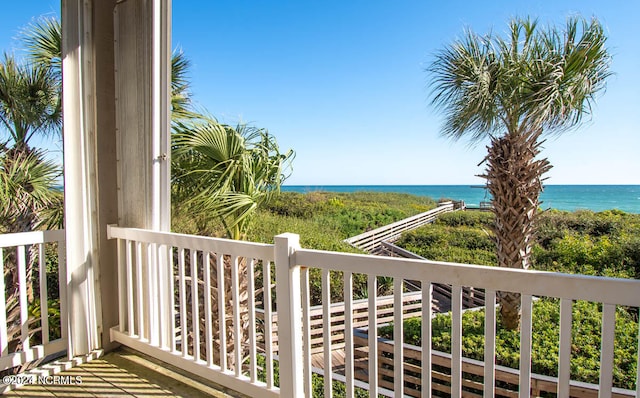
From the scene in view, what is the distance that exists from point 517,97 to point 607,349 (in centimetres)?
299

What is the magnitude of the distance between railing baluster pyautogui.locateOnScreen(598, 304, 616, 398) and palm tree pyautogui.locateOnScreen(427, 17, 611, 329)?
2.80 meters

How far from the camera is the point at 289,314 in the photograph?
1571 mm

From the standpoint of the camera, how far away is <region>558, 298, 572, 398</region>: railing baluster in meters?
1.05

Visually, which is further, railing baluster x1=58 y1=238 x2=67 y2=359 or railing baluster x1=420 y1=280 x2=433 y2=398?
railing baluster x1=58 y1=238 x2=67 y2=359

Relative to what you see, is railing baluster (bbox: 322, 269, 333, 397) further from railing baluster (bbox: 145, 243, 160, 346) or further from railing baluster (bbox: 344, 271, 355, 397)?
railing baluster (bbox: 145, 243, 160, 346)

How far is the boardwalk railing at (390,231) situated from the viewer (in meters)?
9.25

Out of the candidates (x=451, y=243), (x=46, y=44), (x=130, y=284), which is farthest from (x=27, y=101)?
(x=451, y=243)

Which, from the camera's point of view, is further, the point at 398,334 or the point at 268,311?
the point at 268,311

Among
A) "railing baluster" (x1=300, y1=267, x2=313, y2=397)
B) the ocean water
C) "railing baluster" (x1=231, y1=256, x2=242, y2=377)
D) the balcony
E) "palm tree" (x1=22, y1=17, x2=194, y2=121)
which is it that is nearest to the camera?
the balcony

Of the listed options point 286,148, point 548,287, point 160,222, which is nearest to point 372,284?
point 548,287

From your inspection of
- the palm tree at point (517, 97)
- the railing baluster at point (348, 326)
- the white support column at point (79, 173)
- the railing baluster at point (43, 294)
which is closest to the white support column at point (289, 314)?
the railing baluster at point (348, 326)

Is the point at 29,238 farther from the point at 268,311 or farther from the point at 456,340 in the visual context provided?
the point at 456,340

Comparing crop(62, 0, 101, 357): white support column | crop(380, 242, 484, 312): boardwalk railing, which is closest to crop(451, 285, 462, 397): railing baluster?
crop(62, 0, 101, 357): white support column

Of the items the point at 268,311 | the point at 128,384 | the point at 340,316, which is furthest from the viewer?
the point at 340,316
